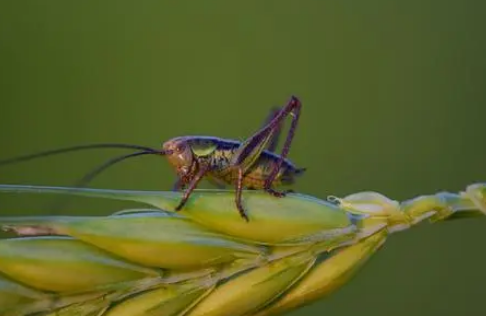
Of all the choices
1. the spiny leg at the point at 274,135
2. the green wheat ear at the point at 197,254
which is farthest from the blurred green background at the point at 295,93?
the green wheat ear at the point at 197,254

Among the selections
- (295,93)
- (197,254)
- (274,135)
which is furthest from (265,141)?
(295,93)

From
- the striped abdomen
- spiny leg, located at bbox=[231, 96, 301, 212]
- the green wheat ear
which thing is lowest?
the green wheat ear

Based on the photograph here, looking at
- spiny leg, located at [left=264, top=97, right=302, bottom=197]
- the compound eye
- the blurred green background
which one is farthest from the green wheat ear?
the blurred green background

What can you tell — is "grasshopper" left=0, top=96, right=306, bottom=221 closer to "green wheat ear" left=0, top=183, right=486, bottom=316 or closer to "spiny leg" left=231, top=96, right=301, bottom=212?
"spiny leg" left=231, top=96, right=301, bottom=212

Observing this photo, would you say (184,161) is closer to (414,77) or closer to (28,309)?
(28,309)

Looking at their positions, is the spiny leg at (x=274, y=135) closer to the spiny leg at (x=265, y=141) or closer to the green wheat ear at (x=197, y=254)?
the spiny leg at (x=265, y=141)

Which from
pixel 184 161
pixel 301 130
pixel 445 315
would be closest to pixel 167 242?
pixel 184 161
